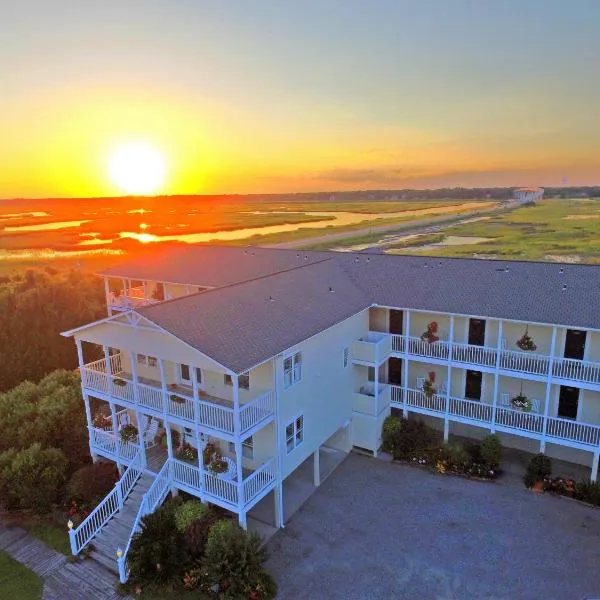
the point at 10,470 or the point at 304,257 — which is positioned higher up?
the point at 304,257

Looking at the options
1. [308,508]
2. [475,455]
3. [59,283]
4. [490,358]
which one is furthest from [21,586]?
[59,283]

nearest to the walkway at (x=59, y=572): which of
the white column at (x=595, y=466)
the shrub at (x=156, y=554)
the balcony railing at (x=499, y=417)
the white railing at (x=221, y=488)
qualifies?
the shrub at (x=156, y=554)

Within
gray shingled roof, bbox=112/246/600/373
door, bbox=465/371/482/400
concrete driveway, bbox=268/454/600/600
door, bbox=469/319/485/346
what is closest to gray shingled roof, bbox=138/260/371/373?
gray shingled roof, bbox=112/246/600/373

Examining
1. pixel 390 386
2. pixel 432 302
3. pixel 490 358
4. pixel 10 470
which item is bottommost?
pixel 10 470

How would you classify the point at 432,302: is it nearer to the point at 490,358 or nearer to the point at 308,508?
the point at 490,358

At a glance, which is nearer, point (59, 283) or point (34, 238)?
point (59, 283)

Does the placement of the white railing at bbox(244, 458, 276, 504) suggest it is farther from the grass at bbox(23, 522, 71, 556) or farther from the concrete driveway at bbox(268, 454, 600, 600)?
the grass at bbox(23, 522, 71, 556)

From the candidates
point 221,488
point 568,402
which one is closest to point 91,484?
point 221,488
